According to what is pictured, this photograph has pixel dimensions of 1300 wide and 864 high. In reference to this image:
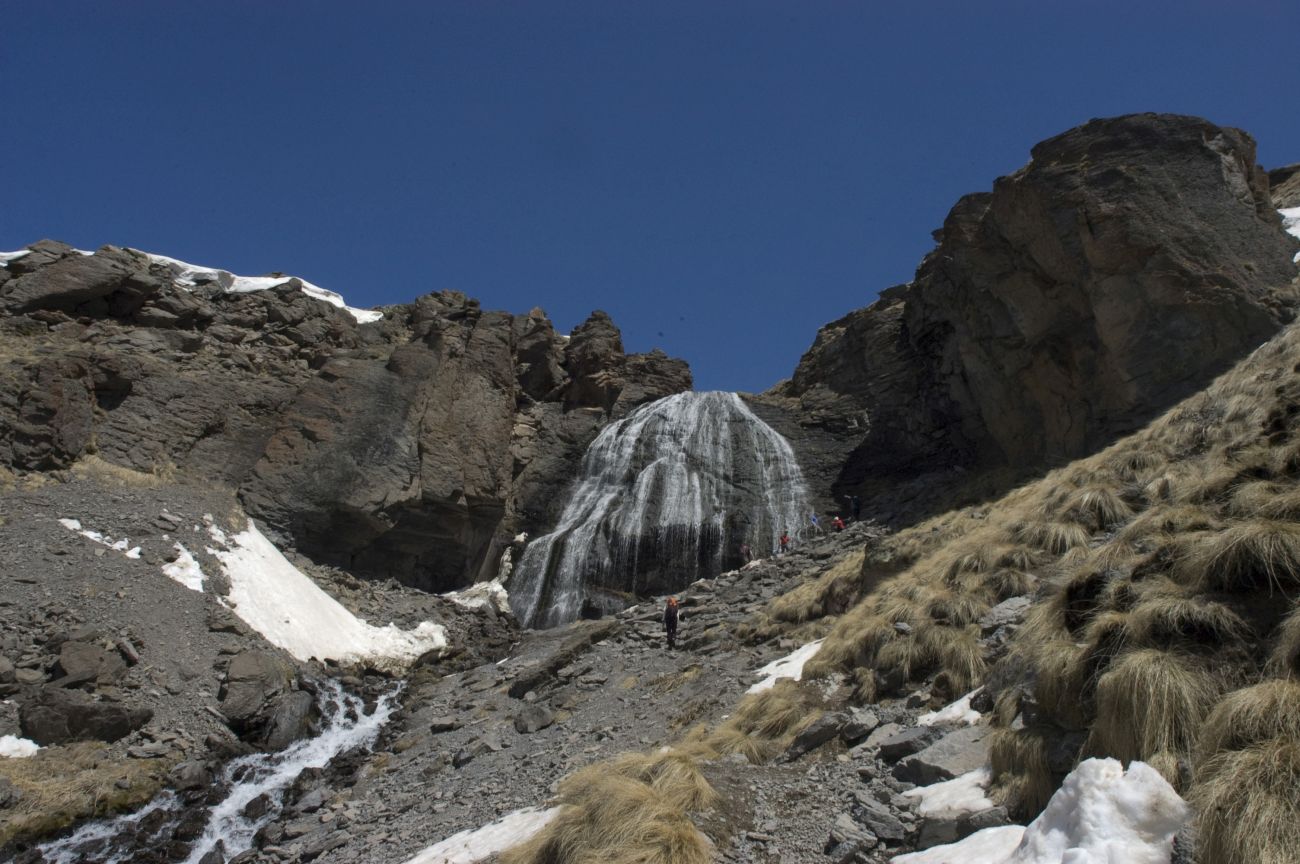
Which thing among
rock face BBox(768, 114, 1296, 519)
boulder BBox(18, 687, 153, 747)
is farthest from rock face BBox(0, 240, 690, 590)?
rock face BBox(768, 114, 1296, 519)

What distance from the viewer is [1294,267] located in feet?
77.6

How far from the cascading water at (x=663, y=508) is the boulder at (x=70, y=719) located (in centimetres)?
1654

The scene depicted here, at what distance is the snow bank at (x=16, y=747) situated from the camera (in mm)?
14412

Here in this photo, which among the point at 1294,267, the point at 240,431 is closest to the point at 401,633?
the point at 240,431

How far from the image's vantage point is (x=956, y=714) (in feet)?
27.2

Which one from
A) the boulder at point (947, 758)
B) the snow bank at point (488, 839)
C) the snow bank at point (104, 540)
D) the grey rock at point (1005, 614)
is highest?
the snow bank at point (104, 540)

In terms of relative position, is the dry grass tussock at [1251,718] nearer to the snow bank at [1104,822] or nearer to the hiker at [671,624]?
the snow bank at [1104,822]

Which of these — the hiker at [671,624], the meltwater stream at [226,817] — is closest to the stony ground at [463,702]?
the hiker at [671,624]

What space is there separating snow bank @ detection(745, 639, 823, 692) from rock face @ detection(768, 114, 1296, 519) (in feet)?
49.5

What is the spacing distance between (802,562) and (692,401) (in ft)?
58.9

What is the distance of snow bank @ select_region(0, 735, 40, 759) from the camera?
14.4m

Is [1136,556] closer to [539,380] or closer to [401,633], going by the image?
[401,633]

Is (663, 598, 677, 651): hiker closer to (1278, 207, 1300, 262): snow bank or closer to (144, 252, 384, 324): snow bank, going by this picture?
(1278, 207, 1300, 262): snow bank

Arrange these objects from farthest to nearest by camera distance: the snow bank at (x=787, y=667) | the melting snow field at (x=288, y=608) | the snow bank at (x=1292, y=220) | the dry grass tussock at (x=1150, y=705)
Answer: the snow bank at (x=1292, y=220) → the melting snow field at (x=288, y=608) → the snow bank at (x=787, y=667) → the dry grass tussock at (x=1150, y=705)
